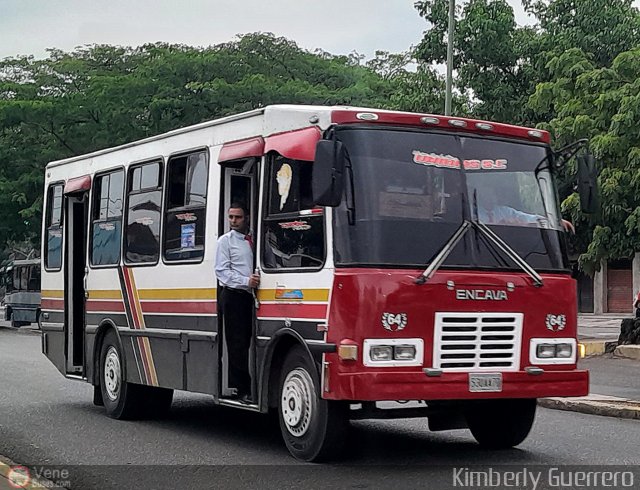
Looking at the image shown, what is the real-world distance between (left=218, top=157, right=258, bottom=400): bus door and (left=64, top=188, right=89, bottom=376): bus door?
3926 millimetres

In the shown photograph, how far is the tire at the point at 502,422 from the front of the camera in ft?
31.9

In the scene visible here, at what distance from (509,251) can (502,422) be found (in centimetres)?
173

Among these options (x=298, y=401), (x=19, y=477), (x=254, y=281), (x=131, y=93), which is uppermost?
(x=131, y=93)

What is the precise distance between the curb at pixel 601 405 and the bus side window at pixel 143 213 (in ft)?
15.8

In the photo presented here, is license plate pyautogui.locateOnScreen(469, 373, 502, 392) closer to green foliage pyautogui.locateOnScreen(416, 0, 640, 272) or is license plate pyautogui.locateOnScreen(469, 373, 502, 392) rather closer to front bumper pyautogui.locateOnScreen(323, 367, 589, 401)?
front bumper pyautogui.locateOnScreen(323, 367, 589, 401)

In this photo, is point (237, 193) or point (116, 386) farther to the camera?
point (116, 386)

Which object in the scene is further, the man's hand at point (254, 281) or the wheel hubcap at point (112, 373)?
the wheel hubcap at point (112, 373)

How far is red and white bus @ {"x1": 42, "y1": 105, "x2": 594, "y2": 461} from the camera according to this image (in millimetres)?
A: 8570

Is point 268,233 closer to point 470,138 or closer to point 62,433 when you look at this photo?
point 470,138

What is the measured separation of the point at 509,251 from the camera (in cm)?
915

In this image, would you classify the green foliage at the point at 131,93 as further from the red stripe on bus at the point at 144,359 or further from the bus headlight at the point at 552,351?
the bus headlight at the point at 552,351

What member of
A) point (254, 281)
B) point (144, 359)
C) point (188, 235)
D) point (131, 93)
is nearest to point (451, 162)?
point (254, 281)

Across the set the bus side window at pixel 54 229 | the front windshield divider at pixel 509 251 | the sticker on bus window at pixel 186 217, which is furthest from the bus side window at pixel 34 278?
the front windshield divider at pixel 509 251

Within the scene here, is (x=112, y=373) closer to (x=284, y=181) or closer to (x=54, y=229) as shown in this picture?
(x=54, y=229)
